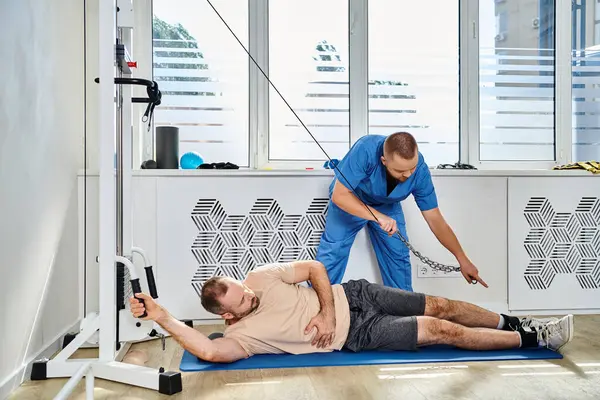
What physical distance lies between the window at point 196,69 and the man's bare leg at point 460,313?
178 cm

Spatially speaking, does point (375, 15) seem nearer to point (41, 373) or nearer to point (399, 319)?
point (399, 319)

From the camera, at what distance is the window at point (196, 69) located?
3.89 metres

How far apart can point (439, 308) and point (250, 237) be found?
1187mm

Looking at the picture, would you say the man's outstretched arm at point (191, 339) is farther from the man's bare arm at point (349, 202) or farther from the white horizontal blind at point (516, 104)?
the white horizontal blind at point (516, 104)

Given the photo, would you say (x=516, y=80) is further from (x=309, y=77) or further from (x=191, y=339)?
(x=191, y=339)

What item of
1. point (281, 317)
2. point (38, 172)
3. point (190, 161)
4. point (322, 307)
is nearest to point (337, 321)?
point (322, 307)

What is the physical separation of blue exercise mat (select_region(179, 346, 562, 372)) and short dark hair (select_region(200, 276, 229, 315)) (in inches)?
10.3

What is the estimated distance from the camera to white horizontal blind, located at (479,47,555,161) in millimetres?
4176

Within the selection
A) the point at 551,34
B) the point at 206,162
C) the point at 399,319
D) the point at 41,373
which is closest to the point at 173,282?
the point at 206,162

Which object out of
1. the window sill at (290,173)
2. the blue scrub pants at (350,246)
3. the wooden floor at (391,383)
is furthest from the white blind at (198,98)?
the wooden floor at (391,383)

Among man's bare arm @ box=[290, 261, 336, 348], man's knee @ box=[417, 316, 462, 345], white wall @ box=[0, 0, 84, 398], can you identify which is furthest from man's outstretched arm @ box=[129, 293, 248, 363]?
man's knee @ box=[417, 316, 462, 345]

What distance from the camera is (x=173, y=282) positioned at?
11.3ft

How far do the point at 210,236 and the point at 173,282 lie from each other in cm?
32

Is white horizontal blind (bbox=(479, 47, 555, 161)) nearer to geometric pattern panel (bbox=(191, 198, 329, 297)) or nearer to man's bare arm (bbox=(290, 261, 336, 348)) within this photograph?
geometric pattern panel (bbox=(191, 198, 329, 297))
